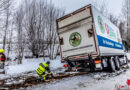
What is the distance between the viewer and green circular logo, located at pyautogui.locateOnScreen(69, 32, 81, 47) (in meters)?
6.88

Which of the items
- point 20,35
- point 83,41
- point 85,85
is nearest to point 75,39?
point 83,41

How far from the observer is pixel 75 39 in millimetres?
7094

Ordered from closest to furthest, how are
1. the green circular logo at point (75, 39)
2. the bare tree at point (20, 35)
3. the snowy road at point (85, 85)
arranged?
the snowy road at point (85, 85)
the green circular logo at point (75, 39)
the bare tree at point (20, 35)

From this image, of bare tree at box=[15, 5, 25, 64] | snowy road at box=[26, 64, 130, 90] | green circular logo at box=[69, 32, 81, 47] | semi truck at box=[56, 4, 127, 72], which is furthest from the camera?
bare tree at box=[15, 5, 25, 64]

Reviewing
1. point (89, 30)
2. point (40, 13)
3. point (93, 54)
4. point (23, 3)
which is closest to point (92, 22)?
point (89, 30)

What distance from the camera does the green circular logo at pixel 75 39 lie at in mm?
6879

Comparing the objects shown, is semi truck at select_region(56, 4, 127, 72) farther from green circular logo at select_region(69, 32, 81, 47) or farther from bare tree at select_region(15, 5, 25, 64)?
bare tree at select_region(15, 5, 25, 64)

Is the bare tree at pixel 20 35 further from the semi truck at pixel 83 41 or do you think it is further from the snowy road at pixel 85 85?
the snowy road at pixel 85 85

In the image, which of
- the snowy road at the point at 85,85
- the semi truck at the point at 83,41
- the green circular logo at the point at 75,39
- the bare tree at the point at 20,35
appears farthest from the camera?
the bare tree at the point at 20,35

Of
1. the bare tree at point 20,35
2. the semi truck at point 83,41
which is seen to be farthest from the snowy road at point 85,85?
the bare tree at point 20,35

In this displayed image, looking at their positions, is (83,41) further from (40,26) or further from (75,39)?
(40,26)

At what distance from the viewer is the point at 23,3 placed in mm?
18250

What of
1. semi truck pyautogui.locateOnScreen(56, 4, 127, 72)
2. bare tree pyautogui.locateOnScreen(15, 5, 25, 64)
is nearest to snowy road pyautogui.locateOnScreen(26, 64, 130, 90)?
semi truck pyautogui.locateOnScreen(56, 4, 127, 72)

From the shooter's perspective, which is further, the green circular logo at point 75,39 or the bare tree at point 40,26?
the bare tree at point 40,26
